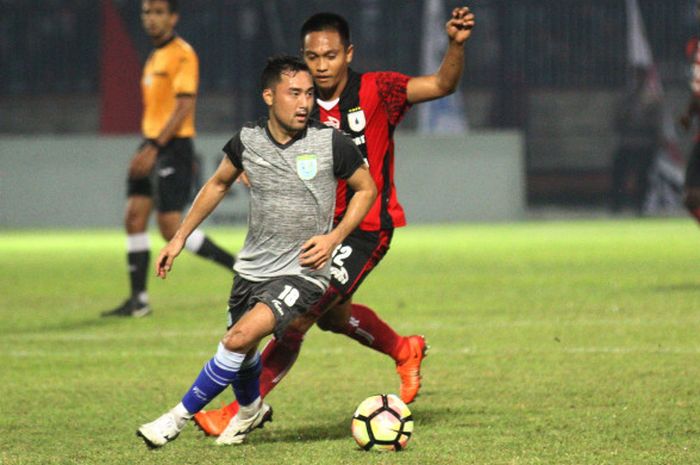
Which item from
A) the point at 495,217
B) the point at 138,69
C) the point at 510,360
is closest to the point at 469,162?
the point at 495,217

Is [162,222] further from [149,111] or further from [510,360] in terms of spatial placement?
[510,360]

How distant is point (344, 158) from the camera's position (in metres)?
5.43

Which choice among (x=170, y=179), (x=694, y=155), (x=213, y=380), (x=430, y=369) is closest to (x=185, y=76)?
(x=170, y=179)

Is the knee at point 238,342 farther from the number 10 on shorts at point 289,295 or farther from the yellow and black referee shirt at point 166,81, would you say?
the yellow and black referee shirt at point 166,81

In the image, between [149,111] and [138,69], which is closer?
[149,111]

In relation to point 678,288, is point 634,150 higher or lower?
lower

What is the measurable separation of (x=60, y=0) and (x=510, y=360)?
23.8 metres

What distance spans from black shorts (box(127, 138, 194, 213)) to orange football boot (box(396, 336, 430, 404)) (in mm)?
4590

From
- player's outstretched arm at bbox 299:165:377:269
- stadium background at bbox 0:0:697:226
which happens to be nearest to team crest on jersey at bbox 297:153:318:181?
player's outstretched arm at bbox 299:165:377:269

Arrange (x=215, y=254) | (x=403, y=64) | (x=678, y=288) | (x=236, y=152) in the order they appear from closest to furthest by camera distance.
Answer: (x=236, y=152) < (x=215, y=254) < (x=678, y=288) < (x=403, y=64)

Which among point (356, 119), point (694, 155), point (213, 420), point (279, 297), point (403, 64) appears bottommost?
point (403, 64)

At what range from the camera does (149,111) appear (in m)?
11.1

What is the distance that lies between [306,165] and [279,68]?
36cm

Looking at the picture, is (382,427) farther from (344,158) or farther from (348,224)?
(344,158)
